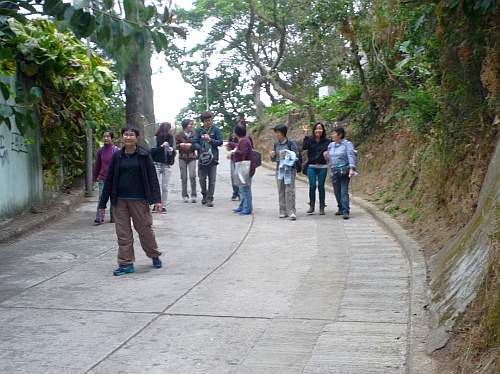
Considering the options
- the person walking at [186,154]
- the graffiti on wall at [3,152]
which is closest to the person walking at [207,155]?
the person walking at [186,154]

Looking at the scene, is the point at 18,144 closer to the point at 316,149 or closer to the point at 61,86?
the point at 61,86

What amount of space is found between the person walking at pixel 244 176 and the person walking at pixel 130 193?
4999 mm

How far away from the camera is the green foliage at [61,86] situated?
14055 mm

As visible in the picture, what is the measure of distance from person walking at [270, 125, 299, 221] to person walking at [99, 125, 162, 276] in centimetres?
460

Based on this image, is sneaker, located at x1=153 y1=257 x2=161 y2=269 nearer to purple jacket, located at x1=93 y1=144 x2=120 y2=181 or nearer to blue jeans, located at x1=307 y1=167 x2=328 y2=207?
purple jacket, located at x1=93 y1=144 x2=120 y2=181

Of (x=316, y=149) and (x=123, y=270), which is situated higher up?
(x=316, y=149)

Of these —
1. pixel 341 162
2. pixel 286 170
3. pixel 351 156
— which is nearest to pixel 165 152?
pixel 286 170

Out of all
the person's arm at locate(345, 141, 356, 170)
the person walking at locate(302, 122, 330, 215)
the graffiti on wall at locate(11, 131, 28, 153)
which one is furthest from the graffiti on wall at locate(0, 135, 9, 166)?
the person's arm at locate(345, 141, 356, 170)

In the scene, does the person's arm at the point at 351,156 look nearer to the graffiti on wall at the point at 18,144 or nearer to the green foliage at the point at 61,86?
the green foliage at the point at 61,86

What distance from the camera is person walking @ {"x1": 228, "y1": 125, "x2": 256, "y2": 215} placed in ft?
48.0

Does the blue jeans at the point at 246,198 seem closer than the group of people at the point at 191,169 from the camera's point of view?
No

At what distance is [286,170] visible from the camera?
13953 millimetres

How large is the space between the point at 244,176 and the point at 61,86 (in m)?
3.97

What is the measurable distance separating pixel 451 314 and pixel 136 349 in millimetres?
2613
